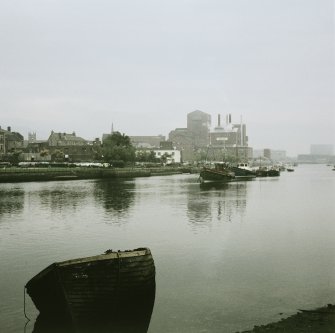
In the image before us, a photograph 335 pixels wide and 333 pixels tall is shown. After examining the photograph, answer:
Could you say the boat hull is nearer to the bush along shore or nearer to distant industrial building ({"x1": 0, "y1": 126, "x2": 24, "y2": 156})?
the bush along shore

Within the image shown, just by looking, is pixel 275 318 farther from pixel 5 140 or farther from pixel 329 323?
pixel 5 140

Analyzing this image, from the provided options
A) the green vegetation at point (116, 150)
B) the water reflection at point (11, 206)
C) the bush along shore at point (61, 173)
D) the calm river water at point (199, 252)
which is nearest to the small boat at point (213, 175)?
the bush along shore at point (61, 173)

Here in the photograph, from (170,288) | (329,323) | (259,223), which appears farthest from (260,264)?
(259,223)

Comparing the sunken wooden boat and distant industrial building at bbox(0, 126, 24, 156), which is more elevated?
distant industrial building at bbox(0, 126, 24, 156)

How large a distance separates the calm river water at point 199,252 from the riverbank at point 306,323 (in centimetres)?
108

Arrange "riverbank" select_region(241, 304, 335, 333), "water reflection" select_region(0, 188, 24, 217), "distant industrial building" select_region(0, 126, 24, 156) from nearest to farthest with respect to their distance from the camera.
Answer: "riverbank" select_region(241, 304, 335, 333) < "water reflection" select_region(0, 188, 24, 217) < "distant industrial building" select_region(0, 126, 24, 156)

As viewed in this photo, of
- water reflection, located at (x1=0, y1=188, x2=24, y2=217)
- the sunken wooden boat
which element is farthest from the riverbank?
water reflection, located at (x1=0, y1=188, x2=24, y2=217)

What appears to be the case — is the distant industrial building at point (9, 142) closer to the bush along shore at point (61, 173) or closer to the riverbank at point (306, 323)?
the bush along shore at point (61, 173)

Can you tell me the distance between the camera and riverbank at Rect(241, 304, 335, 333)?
13094mm

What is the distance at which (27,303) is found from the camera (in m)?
16.9

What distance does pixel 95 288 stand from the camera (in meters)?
14.7

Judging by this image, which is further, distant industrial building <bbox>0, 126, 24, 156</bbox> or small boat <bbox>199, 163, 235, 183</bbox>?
distant industrial building <bbox>0, 126, 24, 156</bbox>

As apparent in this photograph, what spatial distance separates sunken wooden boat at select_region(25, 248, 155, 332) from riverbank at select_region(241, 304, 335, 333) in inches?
173

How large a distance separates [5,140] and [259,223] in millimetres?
148176
